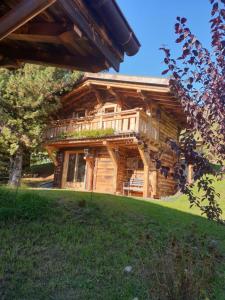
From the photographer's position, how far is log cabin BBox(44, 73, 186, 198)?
1407 centimetres

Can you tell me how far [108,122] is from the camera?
14.6 m

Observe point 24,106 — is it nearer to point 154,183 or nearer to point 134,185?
point 134,185

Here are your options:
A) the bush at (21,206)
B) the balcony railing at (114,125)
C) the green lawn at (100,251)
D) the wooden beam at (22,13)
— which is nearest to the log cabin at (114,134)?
the balcony railing at (114,125)

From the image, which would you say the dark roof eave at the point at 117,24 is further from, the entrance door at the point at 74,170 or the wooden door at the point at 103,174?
the entrance door at the point at 74,170

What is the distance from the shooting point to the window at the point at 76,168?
17.0 metres

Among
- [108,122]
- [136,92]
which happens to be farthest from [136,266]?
[136,92]

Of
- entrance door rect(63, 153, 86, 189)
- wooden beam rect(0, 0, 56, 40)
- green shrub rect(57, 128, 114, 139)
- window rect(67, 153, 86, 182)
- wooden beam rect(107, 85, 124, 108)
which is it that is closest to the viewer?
wooden beam rect(0, 0, 56, 40)

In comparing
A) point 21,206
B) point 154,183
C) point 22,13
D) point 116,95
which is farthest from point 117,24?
point 116,95

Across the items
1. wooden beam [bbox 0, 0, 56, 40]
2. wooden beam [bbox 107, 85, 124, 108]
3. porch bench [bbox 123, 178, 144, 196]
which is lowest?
porch bench [bbox 123, 178, 144, 196]

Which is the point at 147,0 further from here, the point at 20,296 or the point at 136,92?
the point at 136,92

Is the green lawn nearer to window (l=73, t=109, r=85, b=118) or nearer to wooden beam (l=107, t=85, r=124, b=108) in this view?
wooden beam (l=107, t=85, r=124, b=108)

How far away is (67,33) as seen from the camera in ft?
9.92

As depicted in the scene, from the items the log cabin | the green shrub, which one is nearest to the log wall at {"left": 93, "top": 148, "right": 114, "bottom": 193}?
the log cabin

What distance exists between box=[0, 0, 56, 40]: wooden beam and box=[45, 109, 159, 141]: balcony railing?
1074 centimetres
